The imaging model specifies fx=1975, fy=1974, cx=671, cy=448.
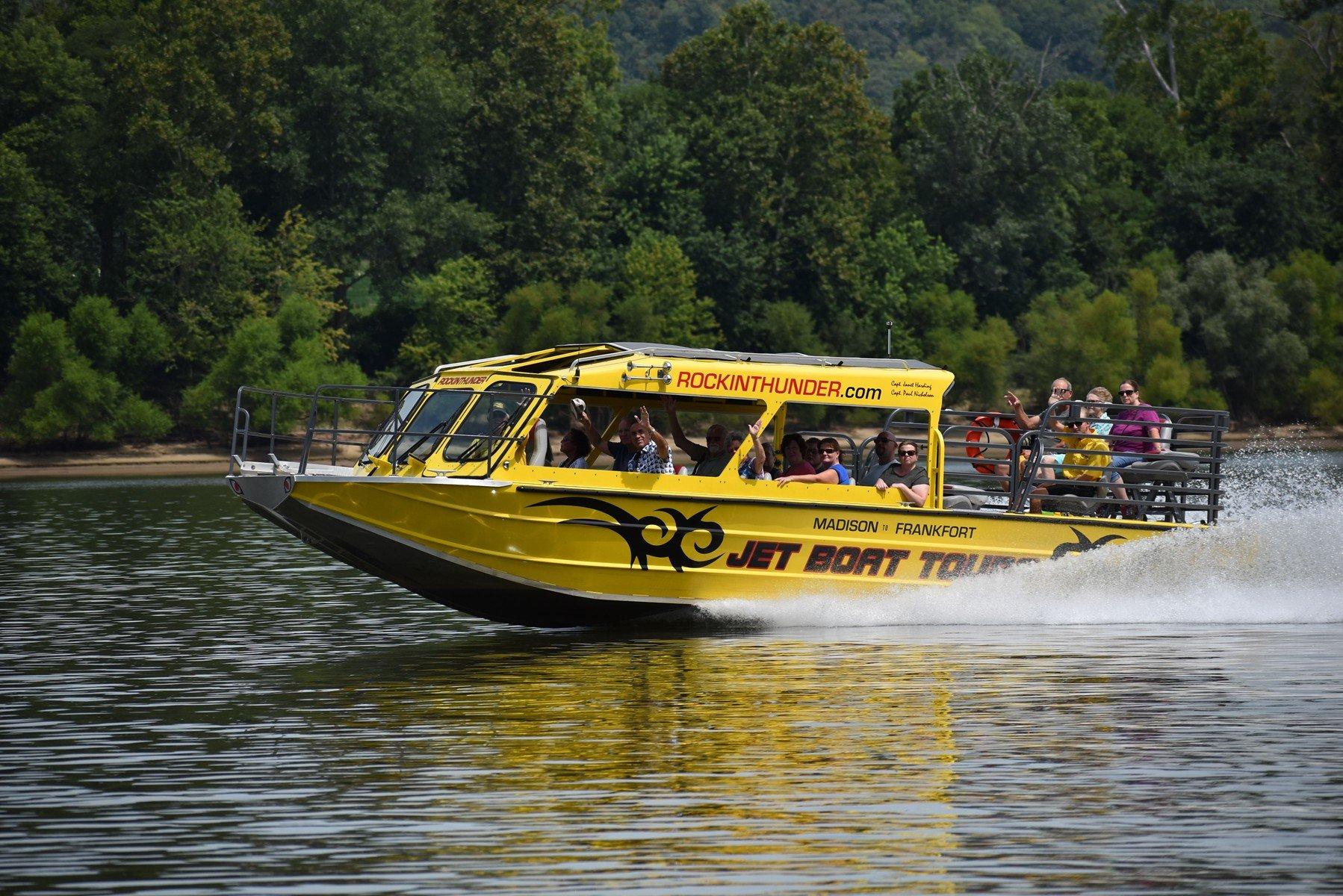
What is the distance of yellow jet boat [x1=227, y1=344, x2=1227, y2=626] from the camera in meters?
17.9

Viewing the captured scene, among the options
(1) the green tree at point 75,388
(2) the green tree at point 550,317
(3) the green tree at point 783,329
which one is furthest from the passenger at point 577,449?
(3) the green tree at point 783,329

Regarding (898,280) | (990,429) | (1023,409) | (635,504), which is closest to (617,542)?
(635,504)

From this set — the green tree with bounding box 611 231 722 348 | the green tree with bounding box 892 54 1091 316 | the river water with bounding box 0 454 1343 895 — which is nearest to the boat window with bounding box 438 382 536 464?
the river water with bounding box 0 454 1343 895

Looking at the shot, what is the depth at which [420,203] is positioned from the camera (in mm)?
80000

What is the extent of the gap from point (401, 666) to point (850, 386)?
513 centimetres

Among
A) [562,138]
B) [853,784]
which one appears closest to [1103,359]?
[562,138]

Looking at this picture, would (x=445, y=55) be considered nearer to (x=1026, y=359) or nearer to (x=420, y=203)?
(x=420, y=203)

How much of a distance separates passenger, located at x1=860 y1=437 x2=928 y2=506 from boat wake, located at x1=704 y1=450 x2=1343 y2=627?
921 millimetres

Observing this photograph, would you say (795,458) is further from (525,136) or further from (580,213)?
(580,213)

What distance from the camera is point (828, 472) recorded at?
19141 mm

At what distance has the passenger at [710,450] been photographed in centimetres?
1892

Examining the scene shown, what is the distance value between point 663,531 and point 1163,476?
535 centimetres

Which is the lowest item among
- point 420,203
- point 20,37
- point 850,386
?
point 850,386

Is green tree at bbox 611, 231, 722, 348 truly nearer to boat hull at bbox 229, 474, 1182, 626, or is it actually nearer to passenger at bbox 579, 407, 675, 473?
boat hull at bbox 229, 474, 1182, 626
